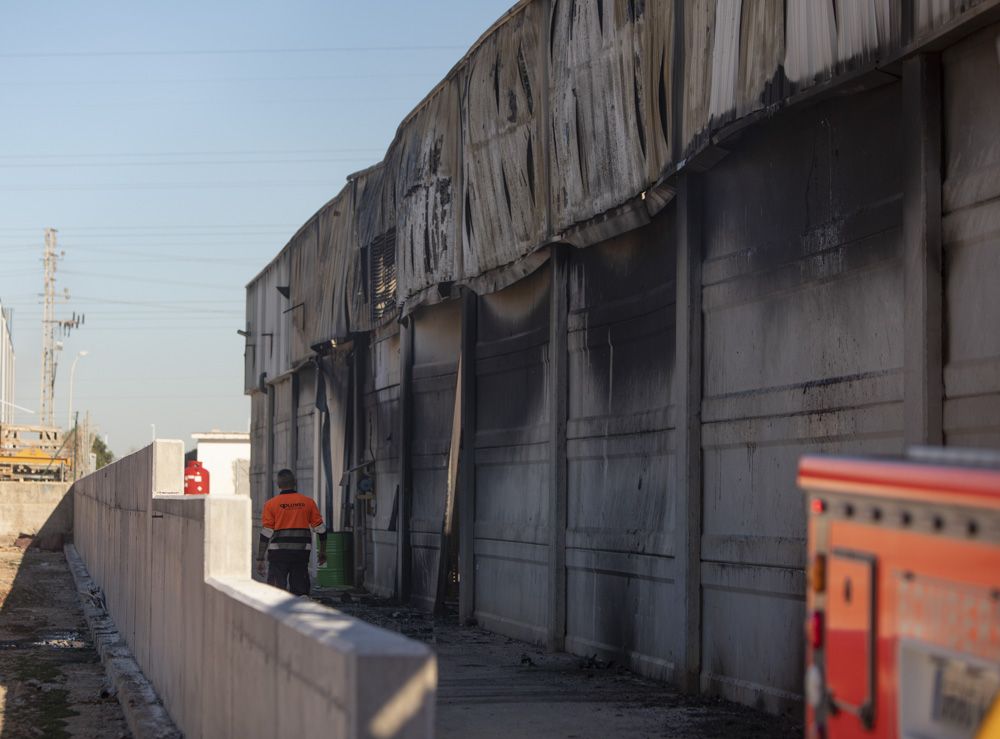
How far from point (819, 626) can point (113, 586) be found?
16.4m

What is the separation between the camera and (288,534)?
56.4 feet

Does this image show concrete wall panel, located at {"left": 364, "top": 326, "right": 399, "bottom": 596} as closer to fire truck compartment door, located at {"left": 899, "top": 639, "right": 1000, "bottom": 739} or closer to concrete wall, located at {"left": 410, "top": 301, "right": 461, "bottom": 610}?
concrete wall, located at {"left": 410, "top": 301, "right": 461, "bottom": 610}

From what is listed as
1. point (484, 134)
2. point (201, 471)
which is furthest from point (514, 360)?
point (201, 471)

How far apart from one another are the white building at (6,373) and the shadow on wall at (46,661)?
6047cm

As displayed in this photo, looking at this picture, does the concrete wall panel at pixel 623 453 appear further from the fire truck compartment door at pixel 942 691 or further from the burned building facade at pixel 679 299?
the fire truck compartment door at pixel 942 691

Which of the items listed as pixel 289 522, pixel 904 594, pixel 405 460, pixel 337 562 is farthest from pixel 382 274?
pixel 904 594

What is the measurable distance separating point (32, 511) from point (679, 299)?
35.5m

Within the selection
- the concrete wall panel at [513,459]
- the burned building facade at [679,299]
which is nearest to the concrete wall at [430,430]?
the burned building facade at [679,299]

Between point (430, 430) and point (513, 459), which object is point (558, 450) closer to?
point (513, 459)

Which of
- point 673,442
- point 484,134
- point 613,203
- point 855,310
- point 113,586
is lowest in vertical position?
point 113,586

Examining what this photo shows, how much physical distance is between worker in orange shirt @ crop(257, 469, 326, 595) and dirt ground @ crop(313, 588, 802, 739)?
233cm

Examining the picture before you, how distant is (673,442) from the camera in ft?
40.4

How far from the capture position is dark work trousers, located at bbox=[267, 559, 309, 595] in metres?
17.2

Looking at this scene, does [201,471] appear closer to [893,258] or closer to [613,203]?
[613,203]
